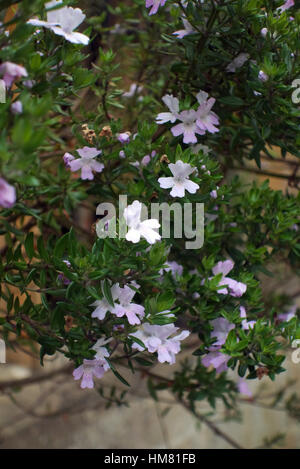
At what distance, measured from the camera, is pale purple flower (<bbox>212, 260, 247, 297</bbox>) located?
3.54 ft

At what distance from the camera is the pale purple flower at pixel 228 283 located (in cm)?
108

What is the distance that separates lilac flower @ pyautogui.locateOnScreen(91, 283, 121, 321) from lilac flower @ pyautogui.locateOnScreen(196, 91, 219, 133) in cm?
41

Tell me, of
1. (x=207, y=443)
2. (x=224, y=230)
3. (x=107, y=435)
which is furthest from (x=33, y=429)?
(x=224, y=230)

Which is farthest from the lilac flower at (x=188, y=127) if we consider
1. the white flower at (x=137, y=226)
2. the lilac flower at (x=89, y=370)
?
the lilac flower at (x=89, y=370)

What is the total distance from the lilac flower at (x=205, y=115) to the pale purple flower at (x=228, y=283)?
305mm

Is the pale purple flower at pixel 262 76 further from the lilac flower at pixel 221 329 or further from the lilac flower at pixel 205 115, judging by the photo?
the lilac flower at pixel 221 329

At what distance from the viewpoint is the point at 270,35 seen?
1.05m

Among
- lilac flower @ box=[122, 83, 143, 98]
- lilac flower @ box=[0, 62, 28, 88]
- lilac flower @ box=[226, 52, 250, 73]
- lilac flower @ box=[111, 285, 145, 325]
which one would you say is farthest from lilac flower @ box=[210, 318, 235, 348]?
lilac flower @ box=[122, 83, 143, 98]

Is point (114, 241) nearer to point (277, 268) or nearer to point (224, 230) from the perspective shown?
point (224, 230)

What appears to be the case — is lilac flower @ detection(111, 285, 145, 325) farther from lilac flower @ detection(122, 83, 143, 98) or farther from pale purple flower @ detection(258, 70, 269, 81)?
lilac flower @ detection(122, 83, 143, 98)

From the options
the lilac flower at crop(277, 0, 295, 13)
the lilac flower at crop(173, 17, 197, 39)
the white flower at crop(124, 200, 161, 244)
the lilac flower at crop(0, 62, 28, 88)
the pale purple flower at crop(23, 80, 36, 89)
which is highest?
the lilac flower at crop(277, 0, 295, 13)

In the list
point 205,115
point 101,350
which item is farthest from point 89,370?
point 205,115

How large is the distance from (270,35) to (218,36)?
0.11 m
